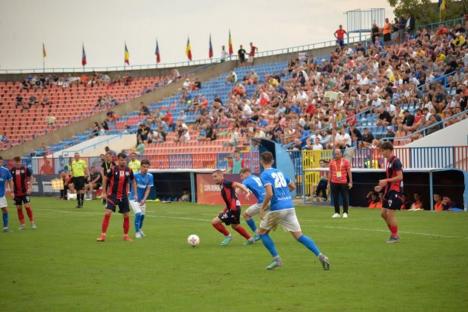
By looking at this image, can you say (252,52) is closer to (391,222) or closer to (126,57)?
(126,57)

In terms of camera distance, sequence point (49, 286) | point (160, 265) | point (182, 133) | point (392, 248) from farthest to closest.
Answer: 1. point (182, 133)
2. point (392, 248)
3. point (160, 265)
4. point (49, 286)

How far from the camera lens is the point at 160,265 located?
1538 centimetres

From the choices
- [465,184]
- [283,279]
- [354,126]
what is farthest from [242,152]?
[283,279]

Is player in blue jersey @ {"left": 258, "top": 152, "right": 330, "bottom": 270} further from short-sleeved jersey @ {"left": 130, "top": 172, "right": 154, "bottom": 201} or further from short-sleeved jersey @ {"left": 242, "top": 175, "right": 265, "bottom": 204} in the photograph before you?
short-sleeved jersey @ {"left": 130, "top": 172, "right": 154, "bottom": 201}

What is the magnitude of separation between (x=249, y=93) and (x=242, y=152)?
533 inches

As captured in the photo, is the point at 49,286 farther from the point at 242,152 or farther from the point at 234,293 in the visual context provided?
the point at 242,152


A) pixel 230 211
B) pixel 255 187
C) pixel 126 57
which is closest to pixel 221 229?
pixel 230 211

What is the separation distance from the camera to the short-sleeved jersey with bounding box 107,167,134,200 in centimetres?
2016

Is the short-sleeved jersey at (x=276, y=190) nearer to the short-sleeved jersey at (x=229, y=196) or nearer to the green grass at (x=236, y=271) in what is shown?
the green grass at (x=236, y=271)

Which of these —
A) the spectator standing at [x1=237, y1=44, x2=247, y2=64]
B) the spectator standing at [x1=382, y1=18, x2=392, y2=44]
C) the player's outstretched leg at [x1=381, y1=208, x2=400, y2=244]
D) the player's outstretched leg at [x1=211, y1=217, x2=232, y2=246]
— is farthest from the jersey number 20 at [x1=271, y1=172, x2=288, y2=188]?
the spectator standing at [x1=237, y1=44, x2=247, y2=64]

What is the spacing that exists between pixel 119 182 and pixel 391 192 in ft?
20.8

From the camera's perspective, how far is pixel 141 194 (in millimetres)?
21328

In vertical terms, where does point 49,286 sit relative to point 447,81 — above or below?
below

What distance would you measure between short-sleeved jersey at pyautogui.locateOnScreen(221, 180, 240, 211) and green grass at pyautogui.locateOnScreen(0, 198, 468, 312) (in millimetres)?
823
